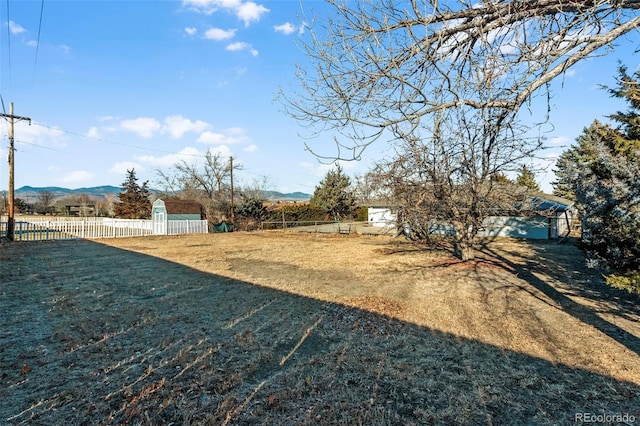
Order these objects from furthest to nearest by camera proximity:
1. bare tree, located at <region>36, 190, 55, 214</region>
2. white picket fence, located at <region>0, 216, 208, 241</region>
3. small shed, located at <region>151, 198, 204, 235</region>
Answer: bare tree, located at <region>36, 190, 55, 214</region> → small shed, located at <region>151, 198, 204, 235</region> → white picket fence, located at <region>0, 216, 208, 241</region>

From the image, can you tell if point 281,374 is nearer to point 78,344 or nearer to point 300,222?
point 78,344

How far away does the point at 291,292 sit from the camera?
20.1 feet

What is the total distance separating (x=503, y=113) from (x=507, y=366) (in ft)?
7.84

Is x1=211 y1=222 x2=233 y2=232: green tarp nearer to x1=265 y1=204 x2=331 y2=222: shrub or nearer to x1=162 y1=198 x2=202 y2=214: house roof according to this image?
x1=162 y1=198 x2=202 y2=214: house roof

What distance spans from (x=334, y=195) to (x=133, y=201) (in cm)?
1846

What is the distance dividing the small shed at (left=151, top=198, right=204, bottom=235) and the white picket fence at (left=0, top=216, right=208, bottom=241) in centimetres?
25

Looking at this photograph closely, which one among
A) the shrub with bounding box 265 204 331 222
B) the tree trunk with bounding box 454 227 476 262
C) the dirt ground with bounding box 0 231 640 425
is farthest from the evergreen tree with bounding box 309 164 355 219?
the dirt ground with bounding box 0 231 640 425

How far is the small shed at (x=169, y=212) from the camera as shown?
66.4 feet

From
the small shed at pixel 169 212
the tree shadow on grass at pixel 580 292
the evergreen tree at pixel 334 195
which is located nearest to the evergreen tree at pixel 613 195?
the tree shadow on grass at pixel 580 292

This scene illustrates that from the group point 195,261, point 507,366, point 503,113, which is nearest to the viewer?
point 503,113

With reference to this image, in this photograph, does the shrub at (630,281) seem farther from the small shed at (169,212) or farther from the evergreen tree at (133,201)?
the evergreen tree at (133,201)

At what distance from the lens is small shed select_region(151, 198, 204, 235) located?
2025 centimetres

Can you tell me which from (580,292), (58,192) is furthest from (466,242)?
(58,192)

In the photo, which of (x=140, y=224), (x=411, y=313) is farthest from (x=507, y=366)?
(x=140, y=224)
